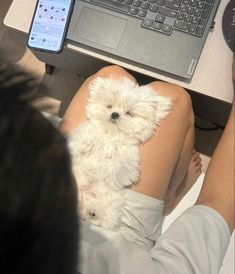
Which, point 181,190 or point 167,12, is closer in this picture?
point 167,12

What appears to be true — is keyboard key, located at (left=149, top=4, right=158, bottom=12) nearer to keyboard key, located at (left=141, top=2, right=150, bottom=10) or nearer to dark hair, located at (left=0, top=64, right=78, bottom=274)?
keyboard key, located at (left=141, top=2, right=150, bottom=10)

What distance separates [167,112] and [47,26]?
276mm

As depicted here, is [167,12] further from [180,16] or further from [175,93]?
[175,93]

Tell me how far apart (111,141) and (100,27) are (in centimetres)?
21

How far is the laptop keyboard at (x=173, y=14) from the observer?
0.75m

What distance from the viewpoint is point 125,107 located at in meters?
0.77

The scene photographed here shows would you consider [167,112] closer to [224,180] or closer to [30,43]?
[224,180]

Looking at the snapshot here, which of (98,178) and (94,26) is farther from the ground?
(94,26)

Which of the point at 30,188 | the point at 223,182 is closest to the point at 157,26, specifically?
the point at 223,182

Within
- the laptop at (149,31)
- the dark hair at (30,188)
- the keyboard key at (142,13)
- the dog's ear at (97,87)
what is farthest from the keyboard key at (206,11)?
the dark hair at (30,188)

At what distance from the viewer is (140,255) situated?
67 centimetres

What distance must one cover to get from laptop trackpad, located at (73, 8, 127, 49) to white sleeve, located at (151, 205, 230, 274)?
1.10 feet

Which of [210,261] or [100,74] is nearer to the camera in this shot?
[210,261]

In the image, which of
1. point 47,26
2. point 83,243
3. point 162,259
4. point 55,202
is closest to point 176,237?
point 162,259
